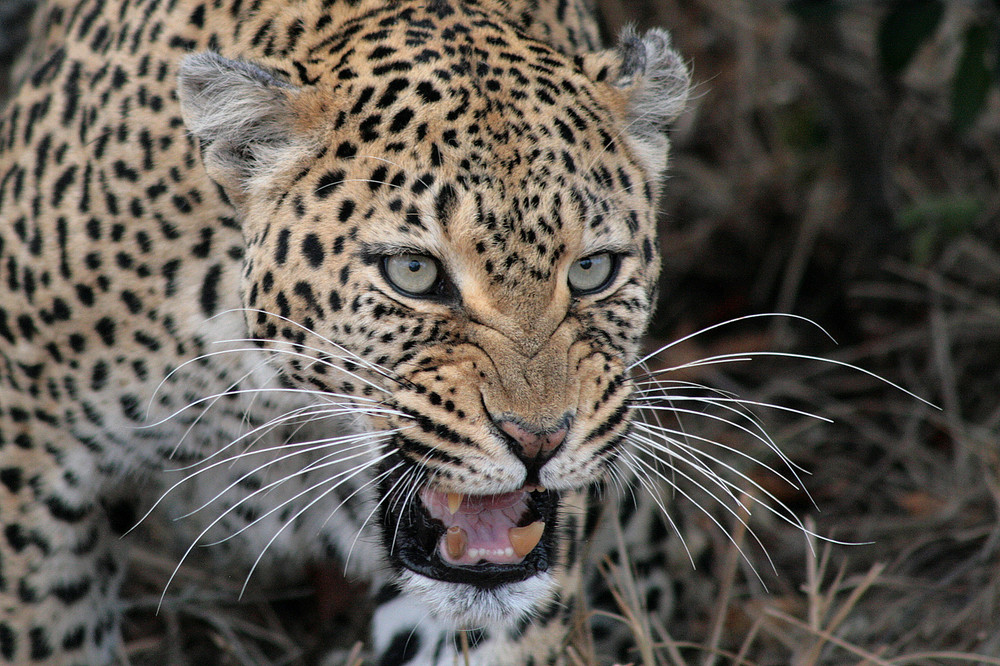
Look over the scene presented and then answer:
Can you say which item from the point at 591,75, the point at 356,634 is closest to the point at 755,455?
the point at 356,634

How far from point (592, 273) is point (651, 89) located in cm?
68

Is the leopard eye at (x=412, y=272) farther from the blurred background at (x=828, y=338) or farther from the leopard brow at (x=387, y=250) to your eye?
the blurred background at (x=828, y=338)

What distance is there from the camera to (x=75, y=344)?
3586mm

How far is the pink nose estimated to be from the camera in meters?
2.89

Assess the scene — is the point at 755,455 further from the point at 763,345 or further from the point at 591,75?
the point at 591,75

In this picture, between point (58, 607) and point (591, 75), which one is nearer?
point (591, 75)

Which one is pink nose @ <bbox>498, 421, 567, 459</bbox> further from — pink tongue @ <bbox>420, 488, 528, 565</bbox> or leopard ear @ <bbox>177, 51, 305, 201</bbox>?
leopard ear @ <bbox>177, 51, 305, 201</bbox>

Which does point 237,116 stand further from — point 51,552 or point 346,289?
point 51,552

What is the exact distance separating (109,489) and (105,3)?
1.66m

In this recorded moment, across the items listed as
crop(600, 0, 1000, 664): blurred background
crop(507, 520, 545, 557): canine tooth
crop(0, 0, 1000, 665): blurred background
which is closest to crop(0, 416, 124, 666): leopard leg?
crop(0, 0, 1000, 665): blurred background

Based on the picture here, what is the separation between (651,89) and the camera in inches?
140

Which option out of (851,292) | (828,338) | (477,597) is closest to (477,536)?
(477,597)

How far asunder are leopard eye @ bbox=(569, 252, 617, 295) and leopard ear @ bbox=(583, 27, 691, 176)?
452mm

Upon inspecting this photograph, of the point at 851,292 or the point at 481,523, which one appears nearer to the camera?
the point at 481,523
